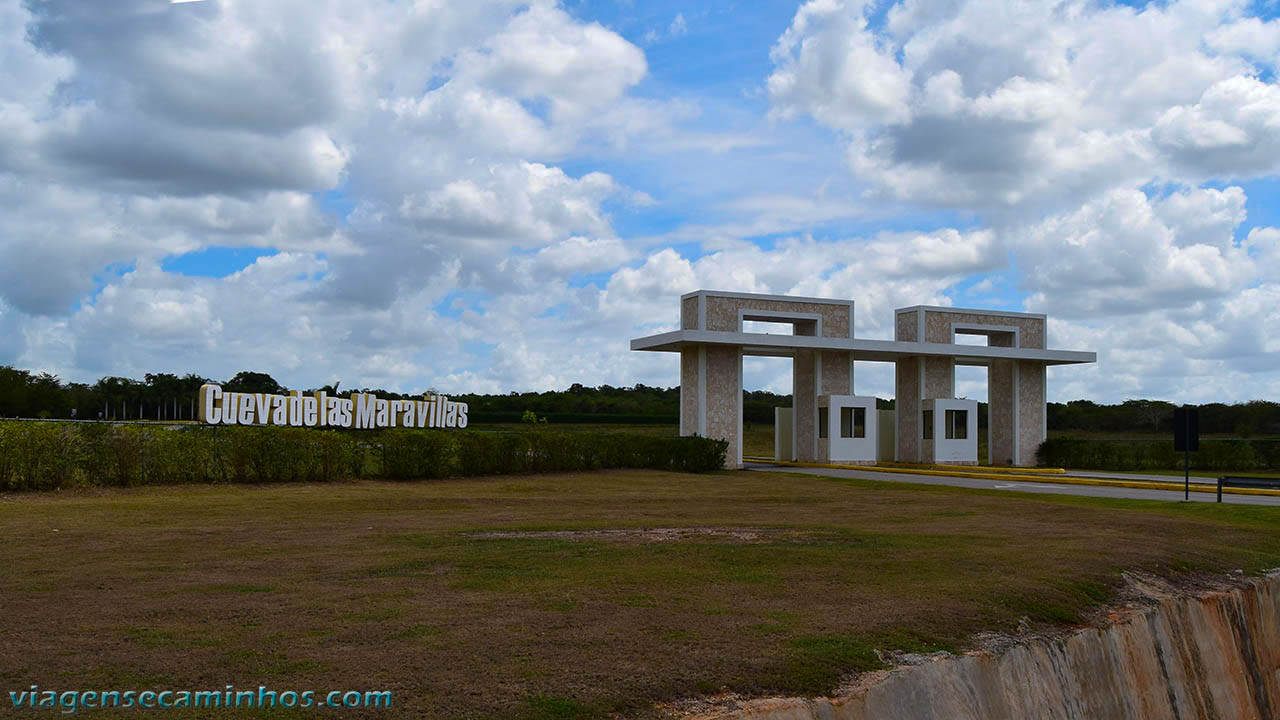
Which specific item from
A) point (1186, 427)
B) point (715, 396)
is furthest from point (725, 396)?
point (1186, 427)

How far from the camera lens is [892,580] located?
8.41 metres

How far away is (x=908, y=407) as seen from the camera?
35250 millimetres

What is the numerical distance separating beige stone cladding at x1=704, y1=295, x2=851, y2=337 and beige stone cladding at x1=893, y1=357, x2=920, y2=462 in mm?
3805

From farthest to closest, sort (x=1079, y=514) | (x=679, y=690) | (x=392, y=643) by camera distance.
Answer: (x=1079, y=514), (x=392, y=643), (x=679, y=690)

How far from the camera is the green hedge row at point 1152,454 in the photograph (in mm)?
32906

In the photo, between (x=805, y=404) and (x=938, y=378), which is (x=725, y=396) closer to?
(x=805, y=404)

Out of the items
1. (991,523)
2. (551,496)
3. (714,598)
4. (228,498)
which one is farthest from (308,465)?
(714,598)

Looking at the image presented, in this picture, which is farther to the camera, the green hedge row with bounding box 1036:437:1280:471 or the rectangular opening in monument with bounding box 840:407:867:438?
the green hedge row with bounding box 1036:437:1280:471

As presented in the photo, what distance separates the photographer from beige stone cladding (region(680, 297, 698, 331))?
1198 inches

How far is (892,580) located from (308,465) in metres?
15.0

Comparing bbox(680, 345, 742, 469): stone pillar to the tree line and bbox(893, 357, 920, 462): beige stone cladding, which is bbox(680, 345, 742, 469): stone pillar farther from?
the tree line

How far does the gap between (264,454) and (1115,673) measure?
16.4m

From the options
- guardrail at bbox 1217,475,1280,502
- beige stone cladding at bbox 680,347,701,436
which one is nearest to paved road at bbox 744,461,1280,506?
guardrail at bbox 1217,475,1280,502

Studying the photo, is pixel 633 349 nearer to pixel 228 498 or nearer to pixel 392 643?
pixel 228 498
